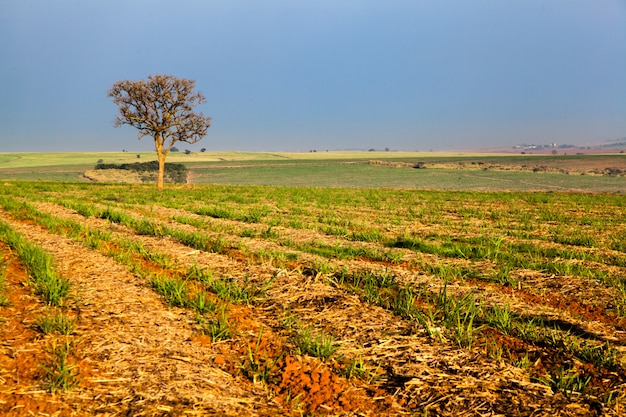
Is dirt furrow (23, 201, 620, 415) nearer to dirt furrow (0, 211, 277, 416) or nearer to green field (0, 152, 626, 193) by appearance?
dirt furrow (0, 211, 277, 416)

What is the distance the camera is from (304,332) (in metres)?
4.42

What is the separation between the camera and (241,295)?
5.80 metres

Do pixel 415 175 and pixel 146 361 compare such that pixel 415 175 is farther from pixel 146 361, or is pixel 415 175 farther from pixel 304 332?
pixel 146 361

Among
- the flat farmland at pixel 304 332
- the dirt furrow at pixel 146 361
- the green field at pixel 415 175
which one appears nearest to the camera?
the dirt furrow at pixel 146 361

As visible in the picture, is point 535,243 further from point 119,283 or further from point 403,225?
point 119,283

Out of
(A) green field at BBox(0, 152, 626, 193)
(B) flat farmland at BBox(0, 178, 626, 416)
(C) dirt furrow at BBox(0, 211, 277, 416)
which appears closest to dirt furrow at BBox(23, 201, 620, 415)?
(B) flat farmland at BBox(0, 178, 626, 416)

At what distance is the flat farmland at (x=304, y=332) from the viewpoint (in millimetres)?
3357

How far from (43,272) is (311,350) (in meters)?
4.68

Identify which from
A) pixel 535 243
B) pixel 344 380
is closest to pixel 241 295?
pixel 344 380

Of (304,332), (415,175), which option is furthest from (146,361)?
(415,175)

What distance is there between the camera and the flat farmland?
336 cm

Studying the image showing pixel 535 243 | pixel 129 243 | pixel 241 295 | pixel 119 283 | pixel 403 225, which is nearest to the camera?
pixel 241 295

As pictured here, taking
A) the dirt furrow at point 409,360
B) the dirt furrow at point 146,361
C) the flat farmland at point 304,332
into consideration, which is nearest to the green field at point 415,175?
the flat farmland at point 304,332

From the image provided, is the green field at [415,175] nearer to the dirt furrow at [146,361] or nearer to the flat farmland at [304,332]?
the flat farmland at [304,332]
